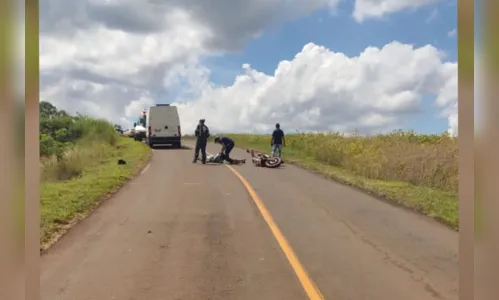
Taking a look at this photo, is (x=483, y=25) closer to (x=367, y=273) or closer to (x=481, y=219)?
(x=481, y=219)

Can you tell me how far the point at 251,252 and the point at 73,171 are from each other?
14.7m

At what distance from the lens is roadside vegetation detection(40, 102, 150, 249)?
34.3ft

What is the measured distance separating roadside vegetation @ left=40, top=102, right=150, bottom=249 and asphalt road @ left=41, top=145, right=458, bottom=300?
1.51 ft

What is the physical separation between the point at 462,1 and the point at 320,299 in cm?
328

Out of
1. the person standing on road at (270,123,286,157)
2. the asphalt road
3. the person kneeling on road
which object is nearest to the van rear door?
A: the person standing on road at (270,123,286,157)

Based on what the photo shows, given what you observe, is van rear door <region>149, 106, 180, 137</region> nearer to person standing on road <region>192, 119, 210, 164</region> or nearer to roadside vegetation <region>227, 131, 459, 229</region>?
roadside vegetation <region>227, 131, 459, 229</region>

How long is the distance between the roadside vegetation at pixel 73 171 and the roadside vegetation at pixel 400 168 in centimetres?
675

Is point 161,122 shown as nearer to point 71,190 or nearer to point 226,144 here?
point 226,144

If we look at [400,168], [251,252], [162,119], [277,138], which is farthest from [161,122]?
[251,252]

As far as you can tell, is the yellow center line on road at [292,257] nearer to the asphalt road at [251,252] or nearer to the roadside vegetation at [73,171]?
the asphalt road at [251,252]

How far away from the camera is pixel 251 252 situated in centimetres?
765

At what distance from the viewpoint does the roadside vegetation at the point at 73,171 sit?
34.3 ft

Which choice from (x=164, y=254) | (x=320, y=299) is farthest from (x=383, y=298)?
(x=164, y=254)

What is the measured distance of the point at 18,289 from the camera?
124 inches
